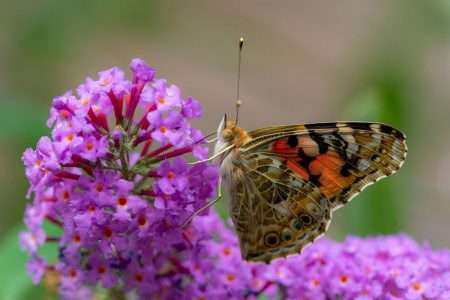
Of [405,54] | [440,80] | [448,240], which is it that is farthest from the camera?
[448,240]

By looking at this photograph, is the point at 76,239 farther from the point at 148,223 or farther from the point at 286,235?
the point at 286,235

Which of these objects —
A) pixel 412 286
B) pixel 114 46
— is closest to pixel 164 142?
pixel 412 286

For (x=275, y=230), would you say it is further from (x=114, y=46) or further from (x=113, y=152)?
(x=114, y=46)

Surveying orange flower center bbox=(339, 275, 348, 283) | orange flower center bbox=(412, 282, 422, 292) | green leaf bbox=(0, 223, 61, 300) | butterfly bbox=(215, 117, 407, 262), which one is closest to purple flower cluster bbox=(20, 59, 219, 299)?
butterfly bbox=(215, 117, 407, 262)

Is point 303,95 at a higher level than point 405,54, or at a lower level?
lower

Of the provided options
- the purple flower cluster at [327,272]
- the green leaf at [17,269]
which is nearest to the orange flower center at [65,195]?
the purple flower cluster at [327,272]

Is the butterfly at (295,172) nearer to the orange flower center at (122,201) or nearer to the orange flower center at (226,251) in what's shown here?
the orange flower center at (226,251)
